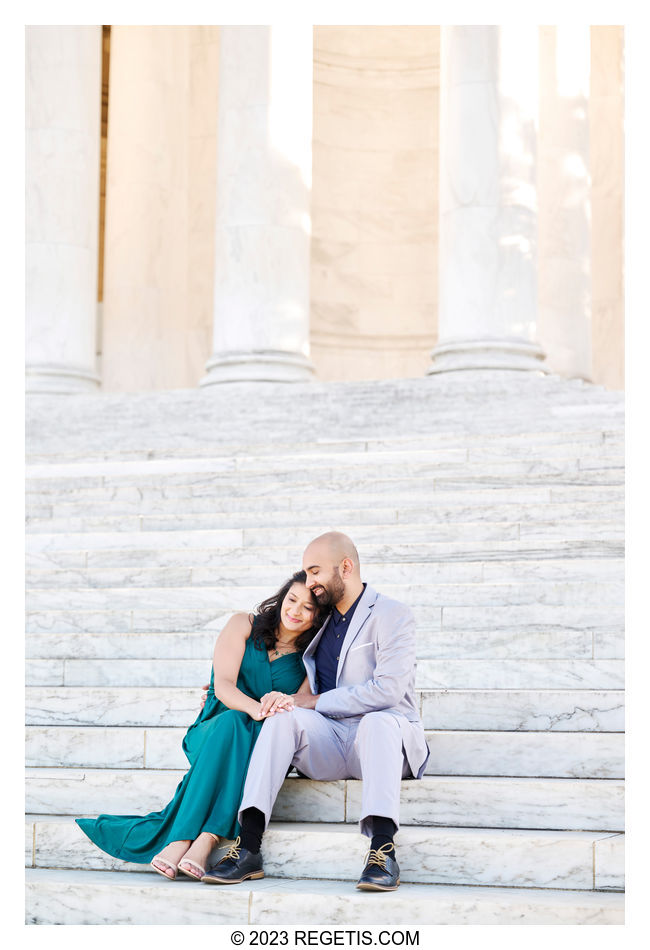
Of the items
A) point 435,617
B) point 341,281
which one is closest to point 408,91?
point 341,281

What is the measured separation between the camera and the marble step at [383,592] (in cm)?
1708

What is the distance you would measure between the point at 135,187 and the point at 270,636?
2579cm

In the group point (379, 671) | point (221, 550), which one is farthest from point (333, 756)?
point (221, 550)

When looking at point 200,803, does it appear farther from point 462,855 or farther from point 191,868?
point 462,855

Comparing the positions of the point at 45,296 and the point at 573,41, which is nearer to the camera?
the point at 45,296

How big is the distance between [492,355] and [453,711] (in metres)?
14.4

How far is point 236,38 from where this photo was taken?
30250 millimetres

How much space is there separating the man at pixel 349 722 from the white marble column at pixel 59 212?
1962 cm

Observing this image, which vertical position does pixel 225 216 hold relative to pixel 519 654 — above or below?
above

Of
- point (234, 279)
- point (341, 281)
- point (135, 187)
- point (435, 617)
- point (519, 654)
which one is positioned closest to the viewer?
point (519, 654)

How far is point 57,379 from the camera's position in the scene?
3198 cm

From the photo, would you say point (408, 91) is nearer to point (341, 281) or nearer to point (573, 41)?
point (341, 281)

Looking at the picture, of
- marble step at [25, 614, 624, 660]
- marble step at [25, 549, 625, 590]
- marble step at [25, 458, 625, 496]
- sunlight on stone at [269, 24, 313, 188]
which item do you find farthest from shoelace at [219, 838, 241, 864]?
sunlight on stone at [269, 24, 313, 188]
